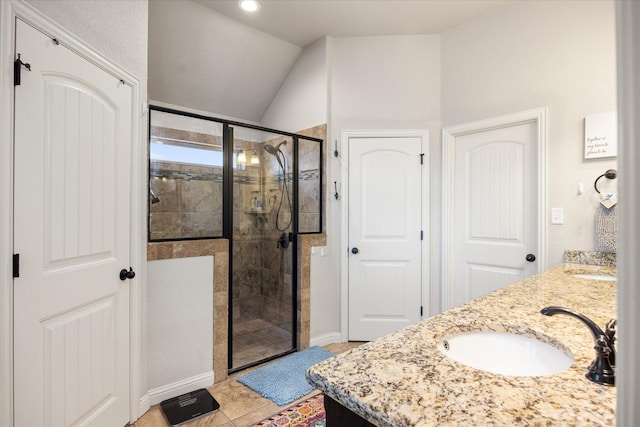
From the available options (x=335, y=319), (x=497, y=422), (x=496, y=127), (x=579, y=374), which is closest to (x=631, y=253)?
(x=497, y=422)

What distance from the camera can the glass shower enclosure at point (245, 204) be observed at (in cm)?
223

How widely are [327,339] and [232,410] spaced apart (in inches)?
47.9

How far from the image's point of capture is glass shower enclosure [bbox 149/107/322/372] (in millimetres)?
2227

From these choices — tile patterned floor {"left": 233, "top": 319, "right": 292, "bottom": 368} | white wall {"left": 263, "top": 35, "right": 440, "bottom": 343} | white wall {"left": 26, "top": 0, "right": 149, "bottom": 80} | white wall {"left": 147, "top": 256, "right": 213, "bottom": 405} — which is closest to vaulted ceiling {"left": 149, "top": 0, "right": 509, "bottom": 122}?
white wall {"left": 263, "top": 35, "right": 440, "bottom": 343}

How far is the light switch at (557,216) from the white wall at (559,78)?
3cm

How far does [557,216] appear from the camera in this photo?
2400mm

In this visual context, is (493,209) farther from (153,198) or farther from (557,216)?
(153,198)

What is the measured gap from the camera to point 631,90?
0.32 m

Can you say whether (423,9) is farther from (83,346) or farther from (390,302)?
(83,346)

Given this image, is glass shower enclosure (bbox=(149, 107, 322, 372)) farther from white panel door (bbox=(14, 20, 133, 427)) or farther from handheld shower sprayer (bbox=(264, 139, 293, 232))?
white panel door (bbox=(14, 20, 133, 427))

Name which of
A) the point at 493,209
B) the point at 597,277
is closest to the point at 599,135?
the point at 493,209

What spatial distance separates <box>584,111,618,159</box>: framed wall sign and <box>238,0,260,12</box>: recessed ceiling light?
2.62 meters

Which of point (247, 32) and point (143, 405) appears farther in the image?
point (247, 32)

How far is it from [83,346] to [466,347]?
171cm
